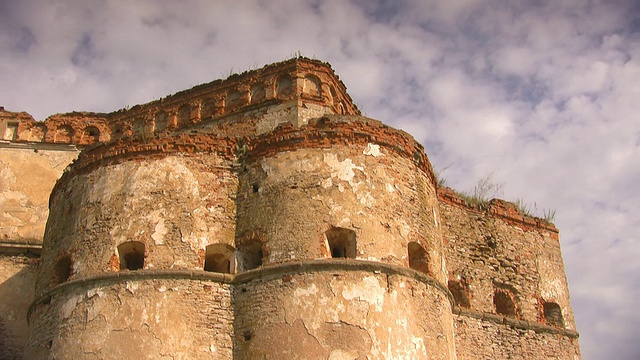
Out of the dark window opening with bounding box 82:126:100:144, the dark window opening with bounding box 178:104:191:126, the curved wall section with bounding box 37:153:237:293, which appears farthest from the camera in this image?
the dark window opening with bounding box 82:126:100:144

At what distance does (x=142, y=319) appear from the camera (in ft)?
33.4

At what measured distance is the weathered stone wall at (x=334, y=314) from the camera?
9.79 meters

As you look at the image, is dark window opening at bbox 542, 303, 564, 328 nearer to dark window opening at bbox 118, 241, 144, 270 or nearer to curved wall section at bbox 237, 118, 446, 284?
curved wall section at bbox 237, 118, 446, 284

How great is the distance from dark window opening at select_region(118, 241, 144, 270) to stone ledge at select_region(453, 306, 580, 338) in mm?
5711

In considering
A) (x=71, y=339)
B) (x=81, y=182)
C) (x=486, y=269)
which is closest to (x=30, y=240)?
(x=81, y=182)

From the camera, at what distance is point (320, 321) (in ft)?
32.4

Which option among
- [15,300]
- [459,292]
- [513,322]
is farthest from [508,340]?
[15,300]

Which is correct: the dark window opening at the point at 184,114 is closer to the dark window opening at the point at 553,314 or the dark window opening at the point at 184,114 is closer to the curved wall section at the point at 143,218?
the curved wall section at the point at 143,218

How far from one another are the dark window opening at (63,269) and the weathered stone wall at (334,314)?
293 centimetres

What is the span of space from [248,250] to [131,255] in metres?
1.82

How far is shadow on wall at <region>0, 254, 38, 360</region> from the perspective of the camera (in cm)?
1366

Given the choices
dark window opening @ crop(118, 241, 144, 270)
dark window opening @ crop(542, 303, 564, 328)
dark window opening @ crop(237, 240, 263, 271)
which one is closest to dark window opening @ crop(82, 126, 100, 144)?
dark window opening @ crop(118, 241, 144, 270)

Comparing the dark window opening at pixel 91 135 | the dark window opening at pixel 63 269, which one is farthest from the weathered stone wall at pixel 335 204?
the dark window opening at pixel 91 135

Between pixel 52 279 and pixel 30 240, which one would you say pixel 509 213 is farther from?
pixel 30 240
